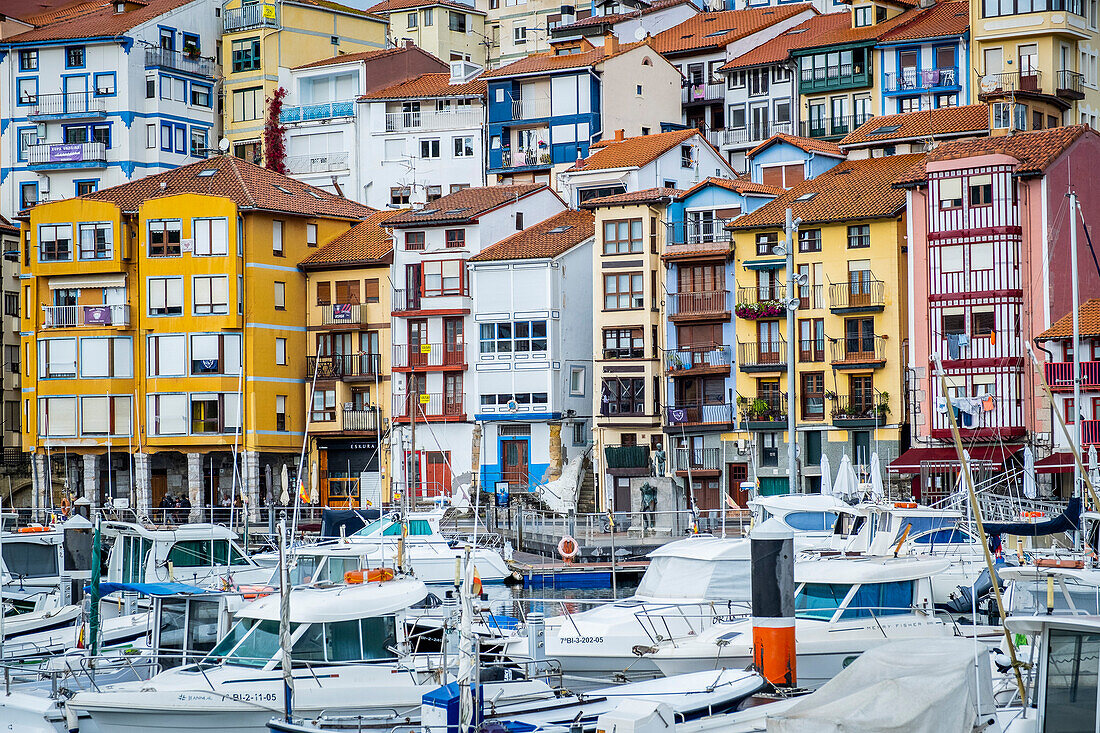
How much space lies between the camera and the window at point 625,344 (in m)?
71.1

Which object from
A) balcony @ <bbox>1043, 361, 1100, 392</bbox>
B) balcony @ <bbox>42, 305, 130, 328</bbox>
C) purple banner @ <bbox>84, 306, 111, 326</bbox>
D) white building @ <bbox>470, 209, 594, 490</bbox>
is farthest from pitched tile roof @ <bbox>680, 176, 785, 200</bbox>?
purple banner @ <bbox>84, 306, 111, 326</bbox>

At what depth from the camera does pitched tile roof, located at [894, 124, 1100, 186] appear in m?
62.0

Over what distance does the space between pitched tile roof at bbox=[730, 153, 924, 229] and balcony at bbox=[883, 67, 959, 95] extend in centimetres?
1002

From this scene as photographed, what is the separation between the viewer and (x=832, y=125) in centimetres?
8481

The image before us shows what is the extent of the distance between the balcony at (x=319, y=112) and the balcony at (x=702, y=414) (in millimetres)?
30934

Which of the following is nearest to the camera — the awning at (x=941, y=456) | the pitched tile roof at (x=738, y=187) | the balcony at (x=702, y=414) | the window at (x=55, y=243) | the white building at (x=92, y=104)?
the awning at (x=941, y=456)

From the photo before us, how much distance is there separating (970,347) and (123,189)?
41.2 m

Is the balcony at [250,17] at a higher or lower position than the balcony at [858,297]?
higher

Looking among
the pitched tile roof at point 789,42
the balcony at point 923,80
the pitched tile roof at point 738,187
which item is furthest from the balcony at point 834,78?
the pitched tile roof at point 738,187

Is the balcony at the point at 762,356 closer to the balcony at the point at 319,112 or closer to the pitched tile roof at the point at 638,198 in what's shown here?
the pitched tile roof at the point at 638,198

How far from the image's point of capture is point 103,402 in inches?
3049

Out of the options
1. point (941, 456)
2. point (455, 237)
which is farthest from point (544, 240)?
point (941, 456)

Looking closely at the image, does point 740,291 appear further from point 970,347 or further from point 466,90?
point 466,90

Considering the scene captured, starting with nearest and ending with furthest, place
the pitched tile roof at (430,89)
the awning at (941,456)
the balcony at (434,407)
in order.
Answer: the awning at (941,456) < the balcony at (434,407) < the pitched tile roof at (430,89)
